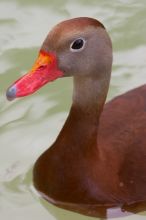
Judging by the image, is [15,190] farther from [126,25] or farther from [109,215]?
[126,25]

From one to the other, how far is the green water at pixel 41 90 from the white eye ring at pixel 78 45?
0.69 meters

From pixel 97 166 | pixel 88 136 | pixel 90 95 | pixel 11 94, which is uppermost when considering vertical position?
pixel 11 94

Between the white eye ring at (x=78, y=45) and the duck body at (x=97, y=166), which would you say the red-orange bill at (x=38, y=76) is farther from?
the duck body at (x=97, y=166)

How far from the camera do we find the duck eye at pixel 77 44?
112 inches

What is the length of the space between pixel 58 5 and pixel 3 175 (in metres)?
1.29

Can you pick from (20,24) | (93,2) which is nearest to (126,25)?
(93,2)

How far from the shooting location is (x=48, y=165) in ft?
10.1

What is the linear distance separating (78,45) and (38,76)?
18 cm

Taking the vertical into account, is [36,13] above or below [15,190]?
above

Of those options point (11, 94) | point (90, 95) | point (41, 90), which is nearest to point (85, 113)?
point (90, 95)

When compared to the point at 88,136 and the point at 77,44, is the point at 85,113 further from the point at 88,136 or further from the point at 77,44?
the point at 77,44

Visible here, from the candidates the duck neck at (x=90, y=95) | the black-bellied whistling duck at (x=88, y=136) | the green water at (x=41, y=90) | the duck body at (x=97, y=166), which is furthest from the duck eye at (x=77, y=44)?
the green water at (x=41, y=90)

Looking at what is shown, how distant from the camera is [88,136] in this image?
9.89 feet

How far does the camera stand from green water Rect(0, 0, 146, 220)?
3.29 meters
